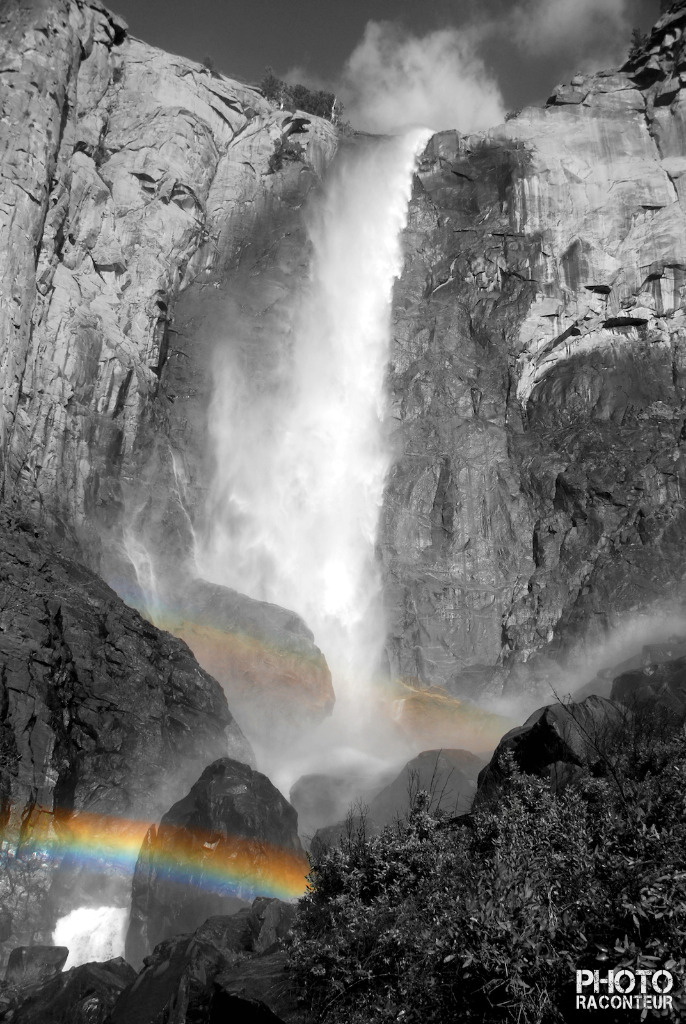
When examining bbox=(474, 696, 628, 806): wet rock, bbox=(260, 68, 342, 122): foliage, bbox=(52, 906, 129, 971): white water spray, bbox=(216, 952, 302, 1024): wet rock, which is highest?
bbox=(260, 68, 342, 122): foliage

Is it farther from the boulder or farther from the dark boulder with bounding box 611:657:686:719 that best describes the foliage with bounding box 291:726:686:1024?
the boulder

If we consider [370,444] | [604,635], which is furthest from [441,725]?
[370,444]

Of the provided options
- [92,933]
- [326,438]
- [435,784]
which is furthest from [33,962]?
[326,438]

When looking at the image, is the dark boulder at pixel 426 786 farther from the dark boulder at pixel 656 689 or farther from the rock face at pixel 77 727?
the rock face at pixel 77 727

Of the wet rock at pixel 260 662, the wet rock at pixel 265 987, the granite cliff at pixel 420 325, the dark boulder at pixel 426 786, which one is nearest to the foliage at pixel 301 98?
the granite cliff at pixel 420 325

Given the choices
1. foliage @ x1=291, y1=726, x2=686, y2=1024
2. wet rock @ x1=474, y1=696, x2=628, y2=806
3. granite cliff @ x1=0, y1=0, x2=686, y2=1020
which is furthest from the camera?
granite cliff @ x1=0, y1=0, x2=686, y2=1020

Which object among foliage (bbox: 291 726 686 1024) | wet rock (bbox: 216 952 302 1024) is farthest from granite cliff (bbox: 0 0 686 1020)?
foliage (bbox: 291 726 686 1024)
